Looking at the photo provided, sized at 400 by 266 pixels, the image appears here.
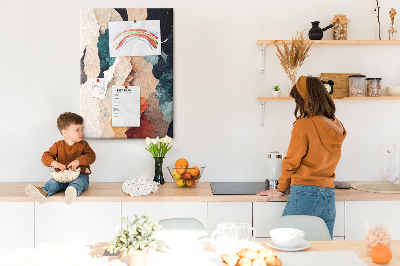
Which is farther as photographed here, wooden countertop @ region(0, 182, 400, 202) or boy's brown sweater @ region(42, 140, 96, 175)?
boy's brown sweater @ region(42, 140, 96, 175)

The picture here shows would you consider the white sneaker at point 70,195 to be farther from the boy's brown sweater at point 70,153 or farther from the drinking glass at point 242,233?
the drinking glass at point 242,233

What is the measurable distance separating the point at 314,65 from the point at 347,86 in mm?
299

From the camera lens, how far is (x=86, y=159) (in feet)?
10.1

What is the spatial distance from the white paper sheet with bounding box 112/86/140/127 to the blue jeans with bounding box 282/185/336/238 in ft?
4.49

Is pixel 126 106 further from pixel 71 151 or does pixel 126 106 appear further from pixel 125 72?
pixel 71 151

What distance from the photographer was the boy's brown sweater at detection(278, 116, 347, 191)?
98.3 inches

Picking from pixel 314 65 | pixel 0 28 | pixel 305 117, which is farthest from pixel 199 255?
pixel 0 28

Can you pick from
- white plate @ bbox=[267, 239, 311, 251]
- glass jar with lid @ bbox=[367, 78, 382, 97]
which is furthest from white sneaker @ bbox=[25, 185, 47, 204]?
glass jar with lid @ bbox=[367, 78, 382, 97]

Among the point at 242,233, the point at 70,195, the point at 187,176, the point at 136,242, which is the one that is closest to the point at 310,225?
the point at 242,233

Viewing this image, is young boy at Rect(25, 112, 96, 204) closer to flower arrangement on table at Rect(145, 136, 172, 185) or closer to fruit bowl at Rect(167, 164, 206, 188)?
flower arrangement on table at Rect(145, 136, 172, 185)

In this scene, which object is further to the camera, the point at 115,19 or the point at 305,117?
the point at 115,19

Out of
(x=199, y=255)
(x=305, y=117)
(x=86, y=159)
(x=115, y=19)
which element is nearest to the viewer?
(x=199, y=255)

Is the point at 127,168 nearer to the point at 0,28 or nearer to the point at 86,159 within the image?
the point at 86,159

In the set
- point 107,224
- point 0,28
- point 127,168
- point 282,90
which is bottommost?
point 107,224
